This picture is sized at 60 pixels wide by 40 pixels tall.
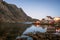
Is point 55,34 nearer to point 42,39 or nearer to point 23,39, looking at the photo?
point 42,39

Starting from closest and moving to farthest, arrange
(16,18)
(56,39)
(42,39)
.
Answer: (56,39) < (42,39) < (16,18)

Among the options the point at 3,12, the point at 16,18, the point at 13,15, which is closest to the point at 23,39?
the point at 16,18

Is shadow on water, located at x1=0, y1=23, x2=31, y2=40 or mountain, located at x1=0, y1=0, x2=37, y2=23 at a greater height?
mountain, located at x1=0, y1=0, x2=37, y2=23

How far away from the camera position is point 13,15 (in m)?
39.4

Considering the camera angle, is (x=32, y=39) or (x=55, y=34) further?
(x=32, y=39)

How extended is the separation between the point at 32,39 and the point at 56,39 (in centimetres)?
117

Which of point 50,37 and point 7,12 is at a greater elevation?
point 7,12

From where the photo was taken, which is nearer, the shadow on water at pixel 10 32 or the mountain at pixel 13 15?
the shadow on water at pixel 10 32

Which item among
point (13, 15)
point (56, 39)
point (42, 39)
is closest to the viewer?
point (56, 39)

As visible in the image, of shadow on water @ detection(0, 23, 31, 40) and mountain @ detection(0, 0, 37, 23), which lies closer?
shadow on water @ detection(0, 23, 31, 40)

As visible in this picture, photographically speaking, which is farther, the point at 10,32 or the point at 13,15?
the point at 13,15

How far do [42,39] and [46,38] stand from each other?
18cm

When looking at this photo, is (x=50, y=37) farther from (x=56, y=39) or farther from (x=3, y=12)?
(x=3, y=12)

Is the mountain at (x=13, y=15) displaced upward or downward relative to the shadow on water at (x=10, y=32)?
upward
